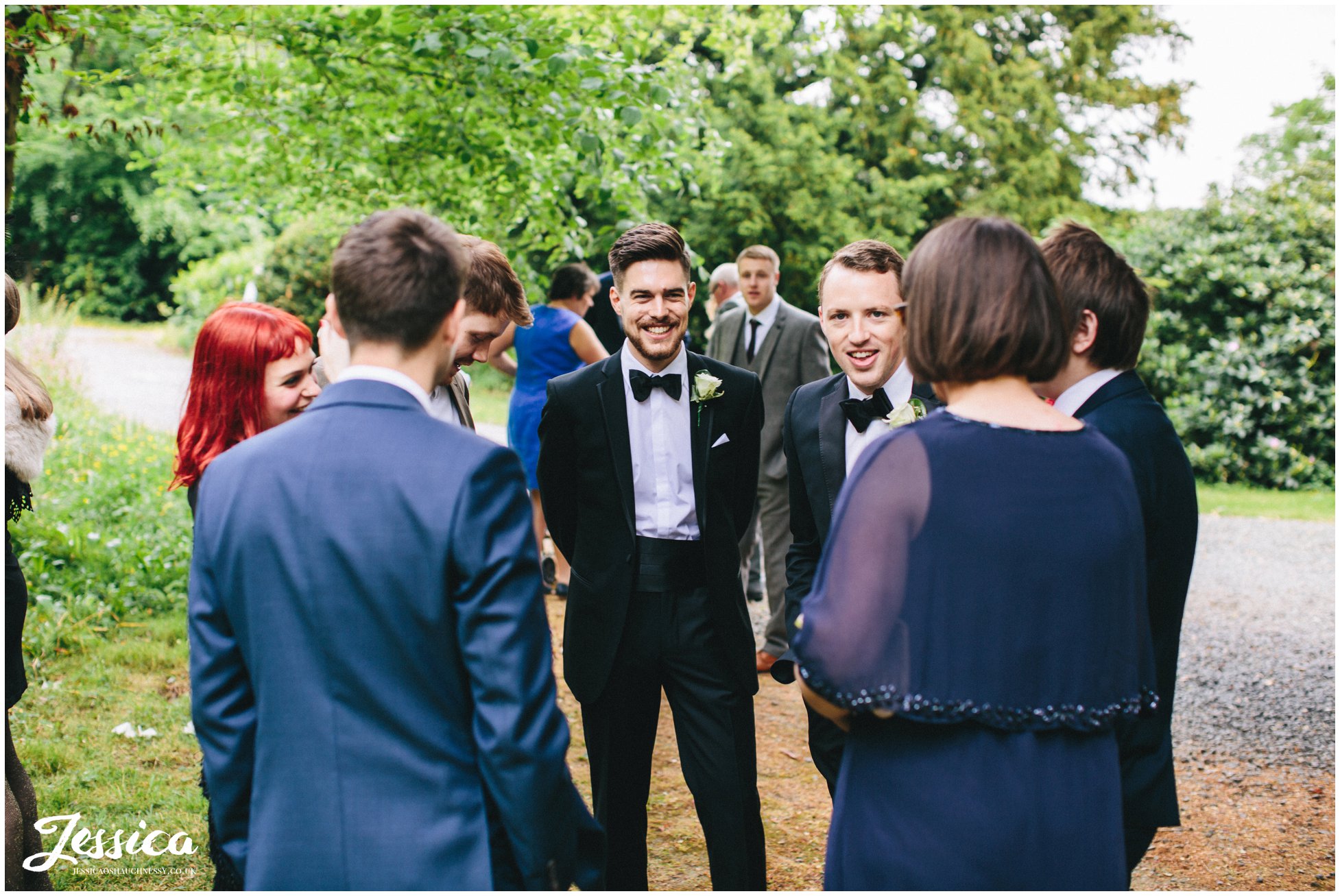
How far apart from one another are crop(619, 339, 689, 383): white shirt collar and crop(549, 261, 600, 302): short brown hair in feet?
13.4

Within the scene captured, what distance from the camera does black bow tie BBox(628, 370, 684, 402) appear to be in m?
3.44

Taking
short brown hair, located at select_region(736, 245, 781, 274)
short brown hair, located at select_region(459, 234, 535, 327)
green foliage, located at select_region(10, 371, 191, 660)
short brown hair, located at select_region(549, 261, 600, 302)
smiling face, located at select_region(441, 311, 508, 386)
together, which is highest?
short brown hair, located at select_region(736, 245, 781, 274)

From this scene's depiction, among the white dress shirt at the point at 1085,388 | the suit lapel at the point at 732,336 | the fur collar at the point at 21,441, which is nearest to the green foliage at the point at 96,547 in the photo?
the fur collar at the point at 21,441

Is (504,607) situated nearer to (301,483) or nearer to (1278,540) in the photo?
(301,483)

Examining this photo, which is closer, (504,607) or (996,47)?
(504,607)

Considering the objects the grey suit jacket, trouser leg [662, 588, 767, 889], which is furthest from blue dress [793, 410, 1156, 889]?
the grey suit jacket

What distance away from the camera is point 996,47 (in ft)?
70.7

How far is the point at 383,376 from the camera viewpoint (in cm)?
191

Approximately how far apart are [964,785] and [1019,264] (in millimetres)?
960

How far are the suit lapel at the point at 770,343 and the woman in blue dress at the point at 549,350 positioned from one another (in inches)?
45.5

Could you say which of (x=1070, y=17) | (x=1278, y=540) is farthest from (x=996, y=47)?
(x=1278, y=540)

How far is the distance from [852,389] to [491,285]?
117cm

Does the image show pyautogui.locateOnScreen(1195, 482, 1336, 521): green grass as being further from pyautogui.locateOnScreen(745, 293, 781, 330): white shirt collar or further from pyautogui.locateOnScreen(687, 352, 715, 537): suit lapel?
pyautogui.locateOnScreen(687, 352, 715, 537): suit lapel

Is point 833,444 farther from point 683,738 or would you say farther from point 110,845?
point 110,845
